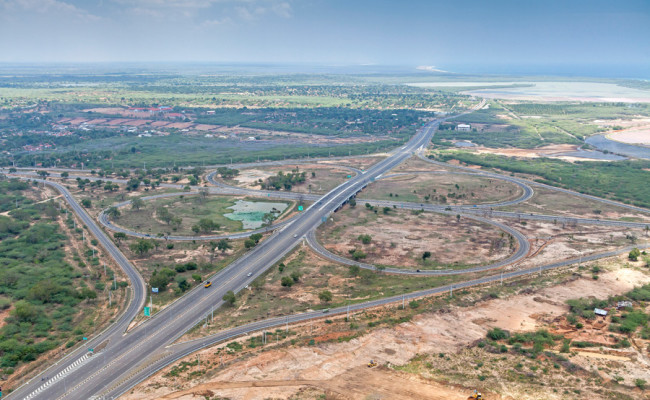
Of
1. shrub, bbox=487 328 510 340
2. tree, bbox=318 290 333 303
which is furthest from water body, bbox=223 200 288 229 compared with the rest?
shrub, bbox=487 328 510 340

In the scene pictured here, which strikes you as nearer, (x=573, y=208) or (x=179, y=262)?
(x=179, y=262)

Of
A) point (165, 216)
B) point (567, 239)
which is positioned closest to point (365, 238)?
point (567, 239)

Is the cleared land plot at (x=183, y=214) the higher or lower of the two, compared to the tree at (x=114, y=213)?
lower

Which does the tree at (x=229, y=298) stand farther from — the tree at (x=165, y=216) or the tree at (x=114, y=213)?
the tree at (x=114, y=213)

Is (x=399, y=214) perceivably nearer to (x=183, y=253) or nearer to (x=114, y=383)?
(x=183, y=253)

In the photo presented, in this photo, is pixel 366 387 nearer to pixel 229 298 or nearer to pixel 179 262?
pixel 229 298

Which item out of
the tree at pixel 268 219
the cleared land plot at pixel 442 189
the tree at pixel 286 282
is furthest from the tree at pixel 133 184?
the tree at pixel 286 282
